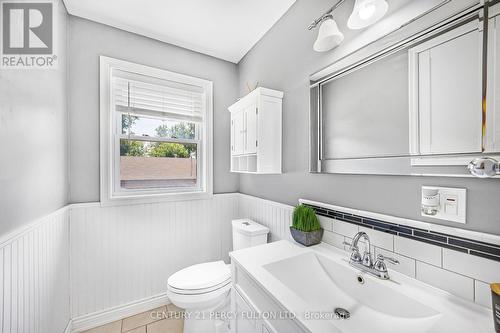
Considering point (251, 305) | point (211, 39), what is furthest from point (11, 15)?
point (251, 305)

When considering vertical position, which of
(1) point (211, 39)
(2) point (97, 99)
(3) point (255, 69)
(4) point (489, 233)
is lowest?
(4) point (489, 233)

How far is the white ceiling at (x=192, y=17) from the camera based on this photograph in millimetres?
1543

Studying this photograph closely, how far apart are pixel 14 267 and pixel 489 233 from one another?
1.87 m

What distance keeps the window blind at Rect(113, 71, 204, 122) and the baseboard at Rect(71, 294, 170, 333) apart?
1.72 m

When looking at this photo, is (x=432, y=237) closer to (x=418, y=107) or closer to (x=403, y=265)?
(x=403, y=265)

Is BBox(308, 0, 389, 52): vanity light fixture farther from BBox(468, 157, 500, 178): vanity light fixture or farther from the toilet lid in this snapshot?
the toilet lid

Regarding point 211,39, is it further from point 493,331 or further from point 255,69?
point 493,331

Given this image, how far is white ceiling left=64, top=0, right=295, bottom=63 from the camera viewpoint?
1543 millimetres

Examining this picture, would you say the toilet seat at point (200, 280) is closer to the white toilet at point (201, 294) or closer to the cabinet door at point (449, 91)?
the white toilet at point (201, 294)

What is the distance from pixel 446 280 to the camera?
29.9 inches

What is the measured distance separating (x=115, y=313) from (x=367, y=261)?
202cm

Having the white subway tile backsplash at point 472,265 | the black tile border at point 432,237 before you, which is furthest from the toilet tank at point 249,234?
the white subway tile backsplash at point 472,265

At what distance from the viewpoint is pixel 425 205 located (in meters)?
0.79

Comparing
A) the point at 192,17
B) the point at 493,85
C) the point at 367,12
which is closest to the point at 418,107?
the point at 493,85
